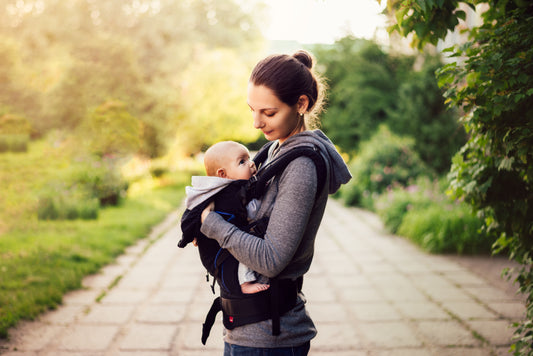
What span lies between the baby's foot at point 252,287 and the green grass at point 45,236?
9.37 ft

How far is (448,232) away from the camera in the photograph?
19.3 ft

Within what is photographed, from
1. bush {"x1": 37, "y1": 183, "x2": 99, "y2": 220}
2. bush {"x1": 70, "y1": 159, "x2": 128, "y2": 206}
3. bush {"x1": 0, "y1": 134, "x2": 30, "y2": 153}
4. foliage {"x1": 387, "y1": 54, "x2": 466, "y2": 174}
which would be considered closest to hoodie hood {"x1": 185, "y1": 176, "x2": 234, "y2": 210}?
bush {"x1": 37, "y1": 183, "x2": 99, "y2": 220}

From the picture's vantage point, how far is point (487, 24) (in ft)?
7.59

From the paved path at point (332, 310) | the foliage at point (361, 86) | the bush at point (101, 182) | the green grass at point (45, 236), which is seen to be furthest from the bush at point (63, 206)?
the foliage at point (361, 86)

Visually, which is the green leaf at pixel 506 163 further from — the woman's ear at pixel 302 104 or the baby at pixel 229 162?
the baby at pixel 229 162

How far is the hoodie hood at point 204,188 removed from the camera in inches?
59.2

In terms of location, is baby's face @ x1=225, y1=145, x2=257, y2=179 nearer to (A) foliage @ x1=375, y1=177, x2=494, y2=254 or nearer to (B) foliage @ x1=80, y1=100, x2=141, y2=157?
(A) foliage @ x1=375, y1=177, x2=494, y2=254

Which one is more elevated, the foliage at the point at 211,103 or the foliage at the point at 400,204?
the foliage at the point at 211,103

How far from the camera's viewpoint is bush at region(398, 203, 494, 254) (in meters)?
5.72

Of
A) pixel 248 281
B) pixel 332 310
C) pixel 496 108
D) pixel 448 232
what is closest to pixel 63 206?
pixel 332 310

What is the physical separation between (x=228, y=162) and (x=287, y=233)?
1.29 ft

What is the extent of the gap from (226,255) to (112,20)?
1869 cm

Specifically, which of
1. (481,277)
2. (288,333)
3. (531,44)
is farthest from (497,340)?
(288,333)

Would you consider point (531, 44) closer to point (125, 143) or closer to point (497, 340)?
point (497, 340)
